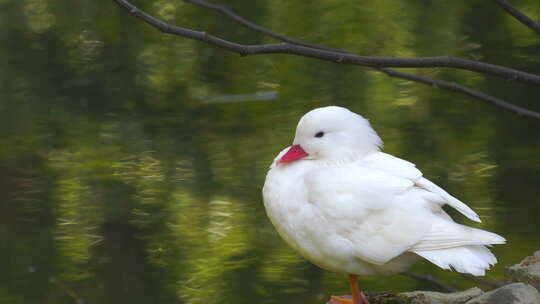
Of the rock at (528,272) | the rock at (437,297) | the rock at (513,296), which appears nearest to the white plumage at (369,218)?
the rock at (513,296)

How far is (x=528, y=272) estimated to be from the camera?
2666 mm

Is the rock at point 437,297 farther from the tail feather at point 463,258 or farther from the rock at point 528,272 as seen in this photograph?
the tail feather at point 463,258

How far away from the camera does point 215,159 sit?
4711 millimetres

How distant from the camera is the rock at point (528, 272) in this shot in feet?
8.63

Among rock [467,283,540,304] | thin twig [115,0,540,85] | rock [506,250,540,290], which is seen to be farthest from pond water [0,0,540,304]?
thin twig [115,0,540,85]

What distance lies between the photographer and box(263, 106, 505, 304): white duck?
7.12 feet

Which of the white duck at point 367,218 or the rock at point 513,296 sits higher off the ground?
the white duck at point 367,218

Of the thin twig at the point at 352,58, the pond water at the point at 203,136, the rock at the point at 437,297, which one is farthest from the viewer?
the pond water at the point at 203,136

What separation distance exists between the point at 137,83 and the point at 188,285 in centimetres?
197

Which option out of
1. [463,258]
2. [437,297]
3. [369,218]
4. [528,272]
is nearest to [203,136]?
[437,297]

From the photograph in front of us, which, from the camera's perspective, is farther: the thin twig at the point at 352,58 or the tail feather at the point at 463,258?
the tail feather at the point at 463,258

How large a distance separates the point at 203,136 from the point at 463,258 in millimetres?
2936

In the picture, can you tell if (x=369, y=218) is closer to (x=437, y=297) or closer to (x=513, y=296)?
(x=513, y=296)

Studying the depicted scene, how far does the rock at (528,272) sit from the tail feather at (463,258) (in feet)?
1.72
